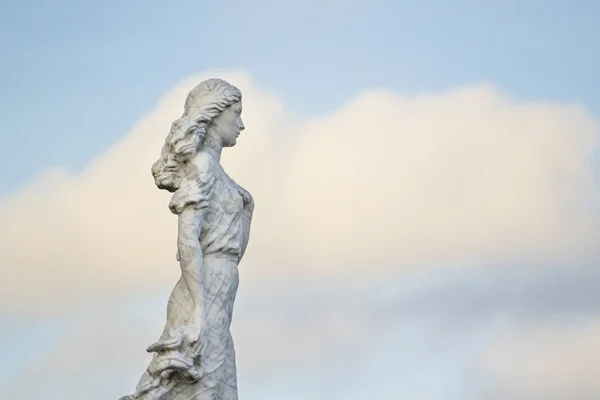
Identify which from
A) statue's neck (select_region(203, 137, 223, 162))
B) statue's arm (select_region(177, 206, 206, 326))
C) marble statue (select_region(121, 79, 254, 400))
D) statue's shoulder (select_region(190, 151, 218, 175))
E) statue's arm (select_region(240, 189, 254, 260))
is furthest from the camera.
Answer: statue's arm (select_region(240, 189, 254, 260))

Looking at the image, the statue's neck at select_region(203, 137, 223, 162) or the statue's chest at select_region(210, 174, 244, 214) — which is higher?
the statue's neck at select_region(203, 137, 223, 162)

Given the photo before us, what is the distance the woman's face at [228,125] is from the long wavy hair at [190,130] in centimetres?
6

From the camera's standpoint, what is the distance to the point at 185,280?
14.2 meters

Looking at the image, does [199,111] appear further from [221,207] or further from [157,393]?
[157,393]

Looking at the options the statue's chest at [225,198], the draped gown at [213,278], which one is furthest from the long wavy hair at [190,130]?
the statue's chest at [225,198]

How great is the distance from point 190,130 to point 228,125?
0.52m

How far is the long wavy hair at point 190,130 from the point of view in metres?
14.4

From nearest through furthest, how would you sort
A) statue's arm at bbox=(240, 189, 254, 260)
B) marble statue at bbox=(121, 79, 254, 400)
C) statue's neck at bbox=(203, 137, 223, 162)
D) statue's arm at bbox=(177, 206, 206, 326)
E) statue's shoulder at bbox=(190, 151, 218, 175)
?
marble statue at bbox=(121, 79, 254, 400) → statue's arm at bbox=(177, 206, 206, 326) → statue's shoulder at bbox=(190, 151, 218, 175) → statue's neck at bbox=(203, 137, 223, 162) → statue's arm at bbox=(240, 189, 254, 260)

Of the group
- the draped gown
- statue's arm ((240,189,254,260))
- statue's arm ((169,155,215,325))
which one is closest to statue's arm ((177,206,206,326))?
statue's arm ((169,155,215,325))

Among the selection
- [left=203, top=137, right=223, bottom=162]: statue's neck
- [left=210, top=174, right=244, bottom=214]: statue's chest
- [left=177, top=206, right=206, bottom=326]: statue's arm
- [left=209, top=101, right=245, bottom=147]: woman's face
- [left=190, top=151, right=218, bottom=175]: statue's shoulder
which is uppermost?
[left=209, top=101, right=245, bottom=147]: woman's face

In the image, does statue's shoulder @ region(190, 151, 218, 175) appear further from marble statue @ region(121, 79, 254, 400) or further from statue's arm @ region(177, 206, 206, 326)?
statue's arm @ region(177, 206, 206, 326)

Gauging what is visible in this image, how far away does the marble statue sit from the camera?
13977mm

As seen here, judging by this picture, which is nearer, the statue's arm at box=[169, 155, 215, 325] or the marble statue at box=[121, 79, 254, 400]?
the marble statue at box=[121, 79, 254, 400]

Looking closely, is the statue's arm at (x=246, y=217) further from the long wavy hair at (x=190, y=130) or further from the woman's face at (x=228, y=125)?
the long wavy hair at (x=190, y=130)
